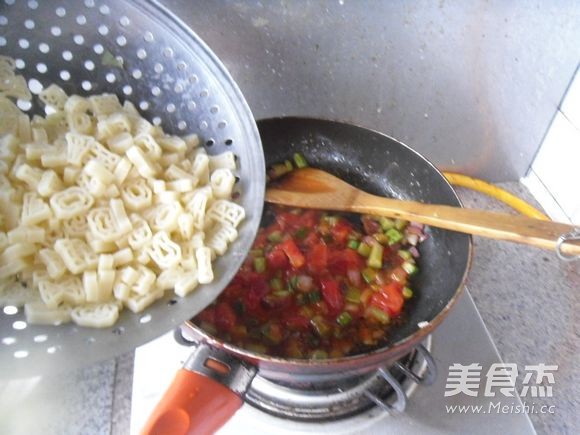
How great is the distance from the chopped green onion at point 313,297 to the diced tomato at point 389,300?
0.34 ft

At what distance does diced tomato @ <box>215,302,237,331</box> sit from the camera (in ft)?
3.01

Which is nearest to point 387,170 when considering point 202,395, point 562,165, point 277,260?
point 277,260

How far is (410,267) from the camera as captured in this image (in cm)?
107

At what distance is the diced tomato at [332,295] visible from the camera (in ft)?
3.21

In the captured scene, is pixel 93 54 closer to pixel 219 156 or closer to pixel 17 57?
pixel 17 57

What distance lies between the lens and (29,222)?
0.70 m

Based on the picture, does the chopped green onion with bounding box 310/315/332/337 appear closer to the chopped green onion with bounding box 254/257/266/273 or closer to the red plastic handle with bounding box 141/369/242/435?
the chopped green onion with bounding box 254/257/266/273

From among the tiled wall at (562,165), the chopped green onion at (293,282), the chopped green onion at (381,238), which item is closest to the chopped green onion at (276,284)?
the chopped green onion at (293,282)

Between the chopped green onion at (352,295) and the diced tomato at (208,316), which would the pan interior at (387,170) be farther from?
the diced tomato at (208,316)

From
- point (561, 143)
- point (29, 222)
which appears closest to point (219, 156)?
point (29, 222)

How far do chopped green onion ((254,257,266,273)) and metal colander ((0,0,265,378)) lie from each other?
0.79 ft

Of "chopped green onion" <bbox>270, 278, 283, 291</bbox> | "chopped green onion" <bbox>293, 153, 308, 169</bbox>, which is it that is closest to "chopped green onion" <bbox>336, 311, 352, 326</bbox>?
"chopped green onion" <bbox>270, 278, 283, 291</bbox>

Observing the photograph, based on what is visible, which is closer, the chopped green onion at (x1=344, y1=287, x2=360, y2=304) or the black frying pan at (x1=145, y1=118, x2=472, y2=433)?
the black frying pan at (x1=145, y1=118, x2=472, y2=433)

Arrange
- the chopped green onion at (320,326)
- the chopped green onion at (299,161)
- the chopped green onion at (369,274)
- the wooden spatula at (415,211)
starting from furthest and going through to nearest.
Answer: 1. the chopped green onion at (299,161)
2. the chopped green onion at (369,274)
3. the chopped green onion at (320,326)
4. the wooden spatula at (415,211)
